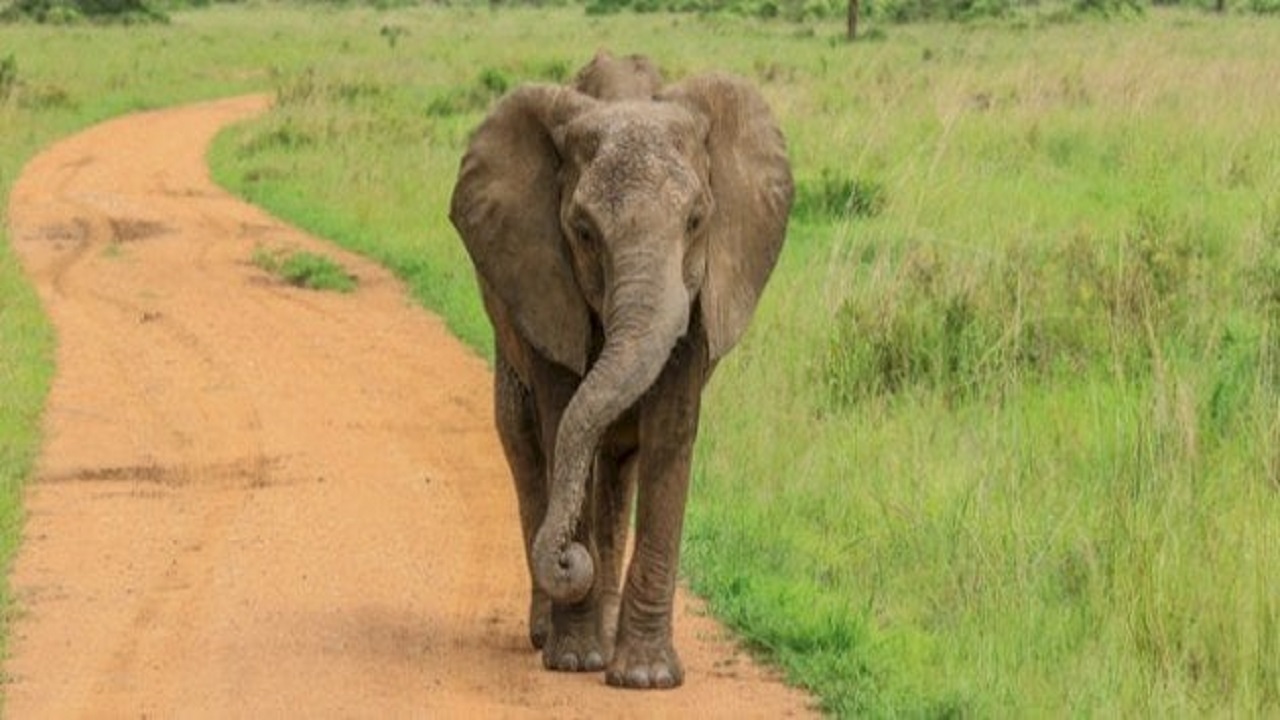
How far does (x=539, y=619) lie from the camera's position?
24.2 feet

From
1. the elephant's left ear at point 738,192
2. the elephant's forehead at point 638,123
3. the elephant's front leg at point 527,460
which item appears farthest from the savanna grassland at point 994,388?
the elephant's forehead at point 638,123

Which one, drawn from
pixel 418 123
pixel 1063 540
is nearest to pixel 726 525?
pixel 1063 540

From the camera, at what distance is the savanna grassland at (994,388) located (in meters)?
7.11

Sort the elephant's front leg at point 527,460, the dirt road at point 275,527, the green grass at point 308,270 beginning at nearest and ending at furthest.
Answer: the dirt road at point 275,527
the elephant's front leg at point 527,460
the green grass at point 308,270

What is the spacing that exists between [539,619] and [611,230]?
1453mm

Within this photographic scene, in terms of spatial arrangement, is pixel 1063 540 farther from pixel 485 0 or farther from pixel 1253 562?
pixel 485 0

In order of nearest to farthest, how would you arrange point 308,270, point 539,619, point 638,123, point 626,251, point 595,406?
point 595,406
point 626,251
point 638,123
point 539,619
point 308,270

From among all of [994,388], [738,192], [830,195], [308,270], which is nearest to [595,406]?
[738,192]

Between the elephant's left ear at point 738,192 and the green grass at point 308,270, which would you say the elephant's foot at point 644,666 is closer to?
the elephant's left ear at point 738,192

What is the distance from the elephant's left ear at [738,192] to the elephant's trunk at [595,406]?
1.93 ft

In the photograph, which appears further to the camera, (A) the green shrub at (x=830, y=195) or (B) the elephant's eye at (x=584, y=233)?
(A) the green shrub at (x=830, y=195)

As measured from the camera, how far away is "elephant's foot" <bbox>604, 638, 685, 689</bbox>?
691 cm

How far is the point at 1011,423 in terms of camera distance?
9.67 metres

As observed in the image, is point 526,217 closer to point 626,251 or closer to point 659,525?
point 626,251
